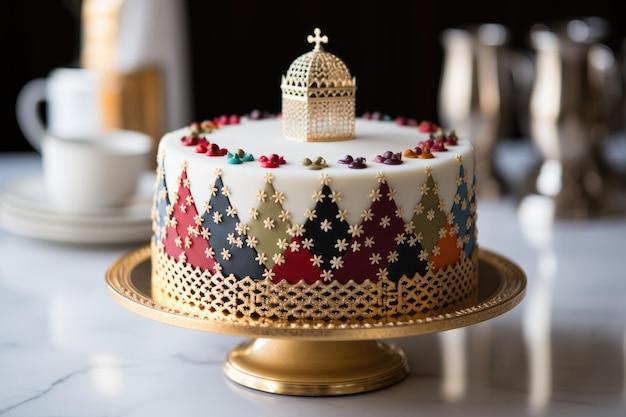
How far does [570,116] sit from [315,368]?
102 centimetres

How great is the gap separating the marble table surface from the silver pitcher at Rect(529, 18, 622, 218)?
0.93 feet

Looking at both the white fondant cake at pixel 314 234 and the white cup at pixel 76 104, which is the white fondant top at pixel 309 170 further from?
the white cup at pixel 76 104

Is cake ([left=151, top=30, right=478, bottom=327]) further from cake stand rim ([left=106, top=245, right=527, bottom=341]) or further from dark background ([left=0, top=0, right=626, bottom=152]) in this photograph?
dark background ([left=0, top=0, right=626, bottom=152])

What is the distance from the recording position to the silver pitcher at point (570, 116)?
1.99m

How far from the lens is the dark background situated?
2.95m

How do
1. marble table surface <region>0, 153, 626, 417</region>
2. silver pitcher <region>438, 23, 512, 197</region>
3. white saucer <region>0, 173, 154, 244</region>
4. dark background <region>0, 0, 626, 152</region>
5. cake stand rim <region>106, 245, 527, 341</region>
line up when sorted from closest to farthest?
cake stand rim <region>106, 245, 527, 341</region> → marble table surface <region>0, 153, 626, 417</region> → white saucer <region>0, 173, 154, 244</region> → silver pitcher <region>438, 23, 512, 197</region> → dark background <region>0, 0, 626, 152</region>

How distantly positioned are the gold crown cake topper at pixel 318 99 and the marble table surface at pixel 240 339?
0.99 ft

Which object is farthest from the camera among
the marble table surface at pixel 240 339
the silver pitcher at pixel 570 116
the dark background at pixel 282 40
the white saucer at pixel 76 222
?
the dark background at pixel 282 40

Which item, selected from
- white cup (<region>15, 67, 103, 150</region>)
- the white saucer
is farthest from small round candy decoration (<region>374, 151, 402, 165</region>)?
Result: white cup (<region>15, 67, 103, 150</region>)

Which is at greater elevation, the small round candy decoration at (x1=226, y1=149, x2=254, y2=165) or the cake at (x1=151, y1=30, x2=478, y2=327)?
the small round candy decoration at (x1=226, y1=149, x2=254, y2=165)

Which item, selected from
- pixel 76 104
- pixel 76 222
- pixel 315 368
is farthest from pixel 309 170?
pixel 76 104

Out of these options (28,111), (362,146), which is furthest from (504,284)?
(28,111)

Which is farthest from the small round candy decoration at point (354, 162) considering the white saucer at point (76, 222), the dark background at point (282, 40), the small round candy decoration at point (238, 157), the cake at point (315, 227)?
the dark background at point (282, 40)

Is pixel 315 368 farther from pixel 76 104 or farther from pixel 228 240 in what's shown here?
pixel 76 104
